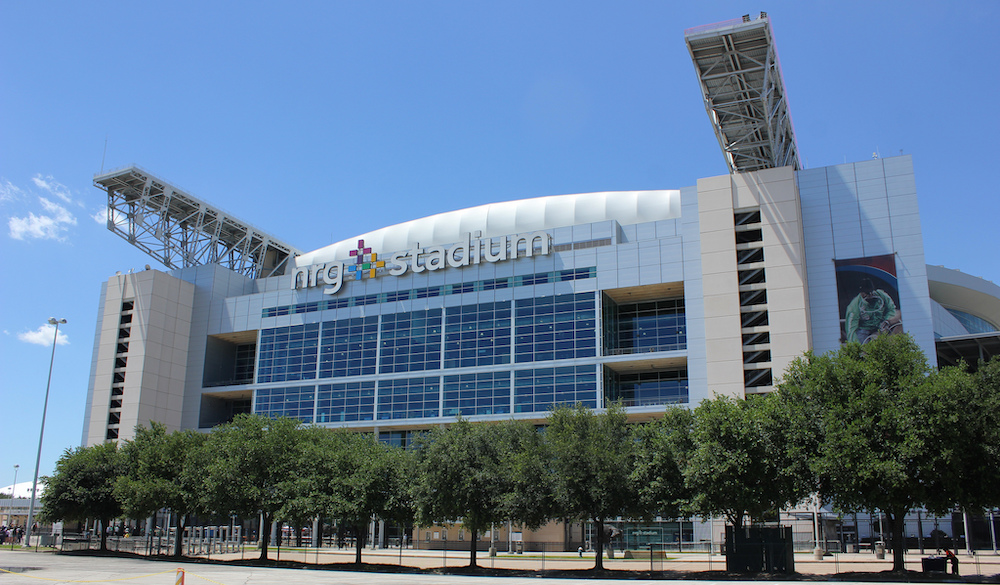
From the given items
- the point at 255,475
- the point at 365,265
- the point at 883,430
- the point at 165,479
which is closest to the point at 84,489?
the point at 165,479

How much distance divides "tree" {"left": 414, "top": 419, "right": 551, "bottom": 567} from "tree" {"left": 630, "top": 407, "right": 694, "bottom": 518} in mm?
5640

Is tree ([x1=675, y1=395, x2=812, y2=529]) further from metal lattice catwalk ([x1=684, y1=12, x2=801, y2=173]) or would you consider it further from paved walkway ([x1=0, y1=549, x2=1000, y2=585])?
metal lattice catwalk ([x1=684, y1=12, x2=801, y2=173])

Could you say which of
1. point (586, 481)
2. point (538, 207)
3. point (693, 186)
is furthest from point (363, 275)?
point (586, 481)

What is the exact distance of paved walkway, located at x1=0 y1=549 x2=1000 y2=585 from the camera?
3544cm

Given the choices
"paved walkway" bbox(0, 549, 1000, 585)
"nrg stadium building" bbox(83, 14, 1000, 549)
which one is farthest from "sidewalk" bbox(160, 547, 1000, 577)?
"nrg stadium building" bbox(83, 14, 1000, 549)

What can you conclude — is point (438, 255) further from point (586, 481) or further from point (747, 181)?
point (586, 481)

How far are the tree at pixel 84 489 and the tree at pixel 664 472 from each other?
40240mm

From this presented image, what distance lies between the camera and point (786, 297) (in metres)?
69.8

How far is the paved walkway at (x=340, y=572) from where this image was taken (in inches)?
1395

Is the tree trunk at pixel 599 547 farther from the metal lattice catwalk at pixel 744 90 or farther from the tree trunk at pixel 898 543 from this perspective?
the metal lattice catwalk at pixel 744 90

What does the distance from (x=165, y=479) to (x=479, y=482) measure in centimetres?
2602

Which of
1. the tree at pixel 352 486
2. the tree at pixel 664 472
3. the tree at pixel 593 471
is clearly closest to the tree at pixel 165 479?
the tree at pixel 352 486

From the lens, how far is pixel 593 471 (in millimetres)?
44375

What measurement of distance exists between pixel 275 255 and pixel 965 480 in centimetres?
9830
